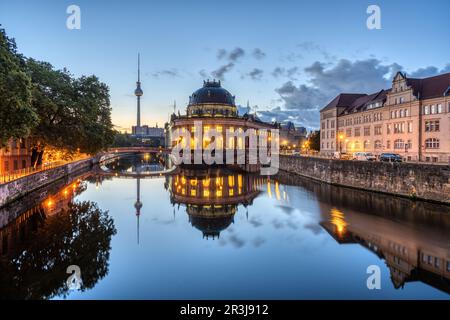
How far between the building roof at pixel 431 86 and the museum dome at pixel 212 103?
63.3m

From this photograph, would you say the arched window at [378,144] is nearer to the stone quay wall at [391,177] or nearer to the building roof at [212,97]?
the stone quay wall at [391,177]

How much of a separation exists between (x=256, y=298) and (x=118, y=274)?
6165 mm

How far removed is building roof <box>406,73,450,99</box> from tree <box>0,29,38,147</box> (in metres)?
49.3

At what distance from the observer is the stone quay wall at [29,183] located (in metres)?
23.0

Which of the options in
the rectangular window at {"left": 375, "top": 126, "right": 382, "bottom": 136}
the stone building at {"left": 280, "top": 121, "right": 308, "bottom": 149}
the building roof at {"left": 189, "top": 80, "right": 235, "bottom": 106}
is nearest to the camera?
the rectangular window at {"left": 375, "top": 126, "right": 382, "bottom": 136}

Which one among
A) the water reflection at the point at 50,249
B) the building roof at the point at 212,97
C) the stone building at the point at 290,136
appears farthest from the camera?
the stone building at the point at 290,136

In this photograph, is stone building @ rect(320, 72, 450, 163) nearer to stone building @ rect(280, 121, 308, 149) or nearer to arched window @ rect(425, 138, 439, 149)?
arched window @ rect(425, 138, 439, 149)

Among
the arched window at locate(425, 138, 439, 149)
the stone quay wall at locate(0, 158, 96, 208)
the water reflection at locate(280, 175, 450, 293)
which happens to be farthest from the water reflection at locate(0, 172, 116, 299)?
the arched window at locate(425, 138, 439, 149)

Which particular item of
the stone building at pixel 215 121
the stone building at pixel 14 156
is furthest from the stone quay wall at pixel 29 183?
the stone building at pixel 215 121

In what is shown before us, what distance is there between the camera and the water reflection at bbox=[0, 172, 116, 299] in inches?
464

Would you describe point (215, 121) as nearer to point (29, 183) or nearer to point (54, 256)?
point (29, 183)

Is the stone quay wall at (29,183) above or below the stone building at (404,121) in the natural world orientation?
below

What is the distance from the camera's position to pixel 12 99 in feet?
60.2

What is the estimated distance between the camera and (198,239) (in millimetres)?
19375
